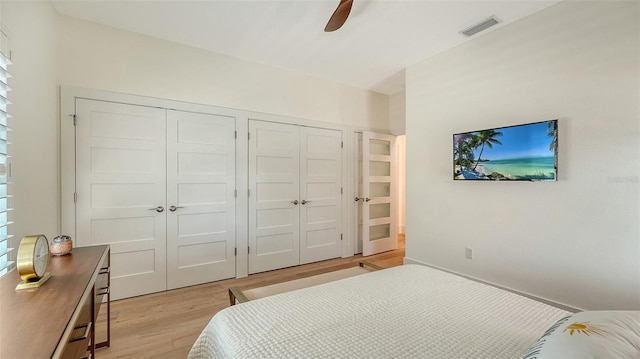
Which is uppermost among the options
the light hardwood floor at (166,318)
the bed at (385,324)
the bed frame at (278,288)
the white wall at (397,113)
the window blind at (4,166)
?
the white wall at (397,113)

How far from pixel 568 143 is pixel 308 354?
2641 millimetres

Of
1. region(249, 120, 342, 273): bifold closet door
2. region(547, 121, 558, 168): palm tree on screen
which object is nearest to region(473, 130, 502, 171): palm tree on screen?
region(547, 121, 558, 168): palm tree on screen

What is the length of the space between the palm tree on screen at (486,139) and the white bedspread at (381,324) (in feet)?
5.26

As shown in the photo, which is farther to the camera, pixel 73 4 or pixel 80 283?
pixel 73 4

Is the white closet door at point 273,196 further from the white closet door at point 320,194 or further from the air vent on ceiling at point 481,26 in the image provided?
the air vent on ceiling at point 481,26

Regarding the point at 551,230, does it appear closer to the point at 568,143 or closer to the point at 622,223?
the point at 622,223

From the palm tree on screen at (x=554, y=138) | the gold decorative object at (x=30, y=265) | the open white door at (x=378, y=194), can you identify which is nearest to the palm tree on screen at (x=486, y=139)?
the palm tree on screen at (x=554, y=138)

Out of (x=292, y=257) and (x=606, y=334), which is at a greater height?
(x=606, y=334)

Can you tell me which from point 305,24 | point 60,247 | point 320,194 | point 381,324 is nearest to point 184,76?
point 305,24

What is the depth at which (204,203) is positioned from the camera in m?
3.08

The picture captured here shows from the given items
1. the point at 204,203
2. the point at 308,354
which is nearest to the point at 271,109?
the point at 204,203

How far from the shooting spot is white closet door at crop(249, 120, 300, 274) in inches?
134

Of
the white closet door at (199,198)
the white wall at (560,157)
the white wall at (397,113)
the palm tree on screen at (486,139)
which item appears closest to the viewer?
the white wall at (560,157)

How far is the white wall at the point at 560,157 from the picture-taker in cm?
198
